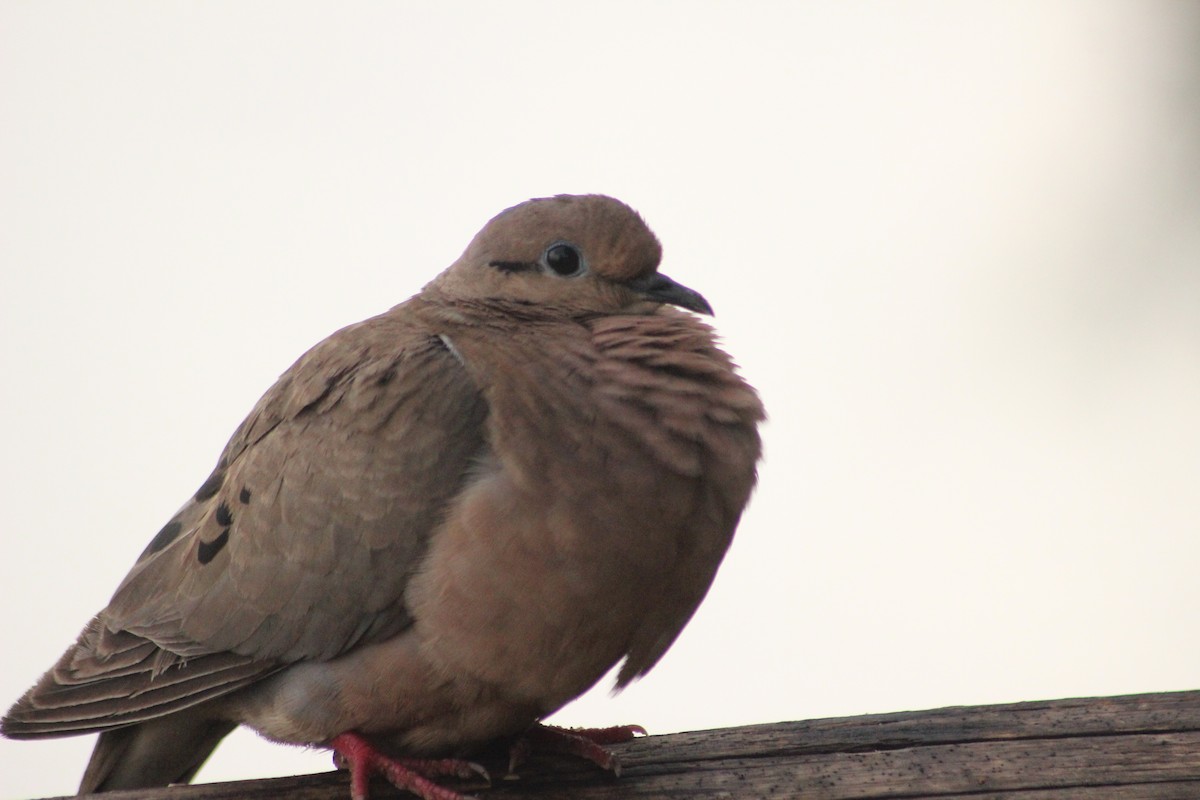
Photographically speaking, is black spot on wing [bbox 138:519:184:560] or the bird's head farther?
black spot on wing [bbox 138:519:184:560]

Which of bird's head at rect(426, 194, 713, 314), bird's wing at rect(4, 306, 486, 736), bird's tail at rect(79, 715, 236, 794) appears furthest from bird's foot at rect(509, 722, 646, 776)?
bird's head at rect(426, 194, 713, 314)

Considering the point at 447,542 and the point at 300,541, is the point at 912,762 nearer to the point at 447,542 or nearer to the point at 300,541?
the point at 447,542

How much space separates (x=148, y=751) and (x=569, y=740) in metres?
0.96

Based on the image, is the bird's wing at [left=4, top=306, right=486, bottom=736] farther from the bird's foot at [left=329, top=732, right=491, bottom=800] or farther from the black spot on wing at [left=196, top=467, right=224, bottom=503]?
the bird's foot at [left=329, top=732, right=491, bottom=800]

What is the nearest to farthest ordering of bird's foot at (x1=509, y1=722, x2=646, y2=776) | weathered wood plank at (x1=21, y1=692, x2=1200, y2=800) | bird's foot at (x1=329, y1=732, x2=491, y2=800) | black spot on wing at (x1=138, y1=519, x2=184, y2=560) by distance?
weathered wood plank at (x1=21, y1=692, x2=1200, y2=800), bird's foot at (x1=329, y1=732, x2=491, y2=800), bird's foot at (x1=509, y1=722, x2=646, y2=776), black spot on wing at (x1=138, y1=519, x2=184, y2=560)

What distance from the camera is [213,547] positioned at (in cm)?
283

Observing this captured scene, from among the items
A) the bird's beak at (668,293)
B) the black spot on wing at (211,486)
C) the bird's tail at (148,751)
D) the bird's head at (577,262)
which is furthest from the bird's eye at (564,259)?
the bird's tail at (148,751)

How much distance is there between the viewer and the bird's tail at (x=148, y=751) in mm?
2877

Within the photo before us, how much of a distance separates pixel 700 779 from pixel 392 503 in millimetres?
797

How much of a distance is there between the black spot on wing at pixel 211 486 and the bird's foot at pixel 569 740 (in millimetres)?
914

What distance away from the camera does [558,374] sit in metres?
2.60

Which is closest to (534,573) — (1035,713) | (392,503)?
(392,503)

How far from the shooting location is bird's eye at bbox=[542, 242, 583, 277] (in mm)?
2939

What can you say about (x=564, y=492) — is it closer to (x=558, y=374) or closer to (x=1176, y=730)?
(x=558, y=374)
